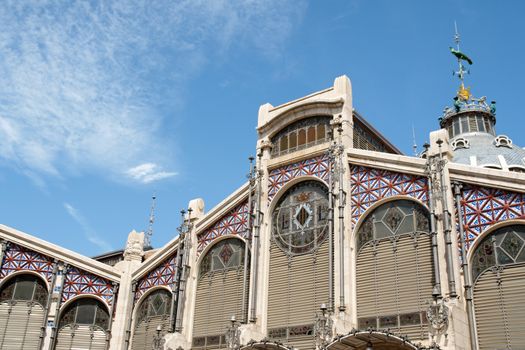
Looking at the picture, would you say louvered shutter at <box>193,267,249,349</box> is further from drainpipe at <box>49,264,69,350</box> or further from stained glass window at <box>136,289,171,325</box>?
drainpipe at <box>49,264,69,350</box>

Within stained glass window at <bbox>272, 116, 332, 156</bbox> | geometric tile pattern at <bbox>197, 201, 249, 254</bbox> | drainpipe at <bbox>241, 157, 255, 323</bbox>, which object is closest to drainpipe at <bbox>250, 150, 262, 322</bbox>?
drainpipe at <bbox>241, 157, 255, 323</bbox>

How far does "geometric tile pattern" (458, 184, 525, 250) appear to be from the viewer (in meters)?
24.8

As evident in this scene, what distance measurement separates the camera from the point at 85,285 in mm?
36688

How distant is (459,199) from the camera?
85.6 ft

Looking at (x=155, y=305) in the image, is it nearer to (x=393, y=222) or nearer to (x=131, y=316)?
(x=131, y=316)

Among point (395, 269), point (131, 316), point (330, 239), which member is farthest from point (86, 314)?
point (395, 269)

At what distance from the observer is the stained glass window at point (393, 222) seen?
27.0 m

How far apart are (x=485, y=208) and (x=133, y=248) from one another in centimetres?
2187

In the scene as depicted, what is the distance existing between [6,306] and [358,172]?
22.5m

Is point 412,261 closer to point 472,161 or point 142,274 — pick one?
point 142,274

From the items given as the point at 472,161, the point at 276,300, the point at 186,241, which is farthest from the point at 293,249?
the point at 472,161

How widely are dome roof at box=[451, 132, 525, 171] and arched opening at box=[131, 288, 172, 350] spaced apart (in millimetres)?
26337

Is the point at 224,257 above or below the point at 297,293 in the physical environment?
above

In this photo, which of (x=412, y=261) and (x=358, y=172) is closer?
(x=412, y=261)
